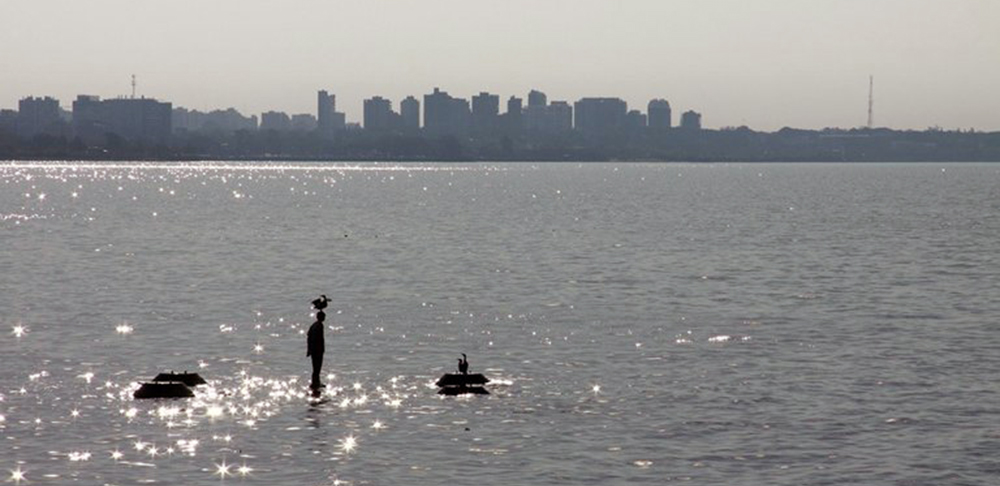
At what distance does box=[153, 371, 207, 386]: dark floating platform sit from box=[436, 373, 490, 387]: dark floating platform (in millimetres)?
6667

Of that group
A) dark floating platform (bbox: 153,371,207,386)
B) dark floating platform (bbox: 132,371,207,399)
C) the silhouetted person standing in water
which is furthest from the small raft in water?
dark floating platform (bbox: 132,371,207,399)

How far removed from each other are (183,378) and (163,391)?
4.31ft

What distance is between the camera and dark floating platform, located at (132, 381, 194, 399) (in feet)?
157

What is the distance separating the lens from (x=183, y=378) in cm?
4928

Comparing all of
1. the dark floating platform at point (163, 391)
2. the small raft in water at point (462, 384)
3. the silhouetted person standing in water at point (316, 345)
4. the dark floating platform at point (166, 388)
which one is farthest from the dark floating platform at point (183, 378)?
the small raft in water at point (462, 384)

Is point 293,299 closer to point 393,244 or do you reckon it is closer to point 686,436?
point 686,436

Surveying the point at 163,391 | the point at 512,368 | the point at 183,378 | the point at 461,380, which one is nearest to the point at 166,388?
the point at 163,391

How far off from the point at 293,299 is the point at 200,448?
42230 mm

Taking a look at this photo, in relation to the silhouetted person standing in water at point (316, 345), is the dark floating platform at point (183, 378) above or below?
below

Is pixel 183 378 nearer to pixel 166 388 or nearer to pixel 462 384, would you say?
pixel 166 388

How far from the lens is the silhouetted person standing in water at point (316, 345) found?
4956 cm

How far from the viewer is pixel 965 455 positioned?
41062mm

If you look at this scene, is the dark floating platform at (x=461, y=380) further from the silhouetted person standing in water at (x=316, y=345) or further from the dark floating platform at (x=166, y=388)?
the dark floating platform at (x=166, y=388)

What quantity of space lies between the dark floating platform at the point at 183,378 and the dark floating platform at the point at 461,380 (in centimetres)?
667
